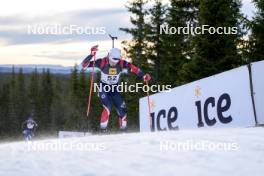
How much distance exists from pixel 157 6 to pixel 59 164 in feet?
110

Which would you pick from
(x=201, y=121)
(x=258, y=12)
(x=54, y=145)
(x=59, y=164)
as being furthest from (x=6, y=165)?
(x=258, y=12)

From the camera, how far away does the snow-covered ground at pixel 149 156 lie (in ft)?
20.1

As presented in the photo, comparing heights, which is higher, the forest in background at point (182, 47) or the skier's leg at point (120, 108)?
the forest in background at point (182, 47)

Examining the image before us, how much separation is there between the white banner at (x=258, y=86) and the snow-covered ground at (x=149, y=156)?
1.42 m

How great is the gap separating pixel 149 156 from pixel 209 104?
4.43m

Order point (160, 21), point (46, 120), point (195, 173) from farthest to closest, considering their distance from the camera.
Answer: point (46, 120)
point (160, 21)
point (195, 173)

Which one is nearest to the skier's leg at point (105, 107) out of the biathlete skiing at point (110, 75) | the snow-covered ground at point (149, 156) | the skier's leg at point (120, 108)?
the biathlete skiing at point (110, 75)

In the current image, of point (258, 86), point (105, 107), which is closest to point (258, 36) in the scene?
point (105, 107)

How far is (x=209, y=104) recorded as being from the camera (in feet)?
36.3

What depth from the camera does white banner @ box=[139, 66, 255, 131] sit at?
1013 cm

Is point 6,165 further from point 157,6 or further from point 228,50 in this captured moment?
point 157,6

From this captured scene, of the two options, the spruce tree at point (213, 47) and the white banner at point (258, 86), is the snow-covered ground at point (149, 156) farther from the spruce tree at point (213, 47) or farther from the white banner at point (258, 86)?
the spruce tree at point (213, 47)

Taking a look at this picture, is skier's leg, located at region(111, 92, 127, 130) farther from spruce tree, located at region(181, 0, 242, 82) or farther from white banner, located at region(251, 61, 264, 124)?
spruce tree, located at region(181, 0, 242, 82)

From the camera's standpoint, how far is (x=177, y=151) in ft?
23.4
